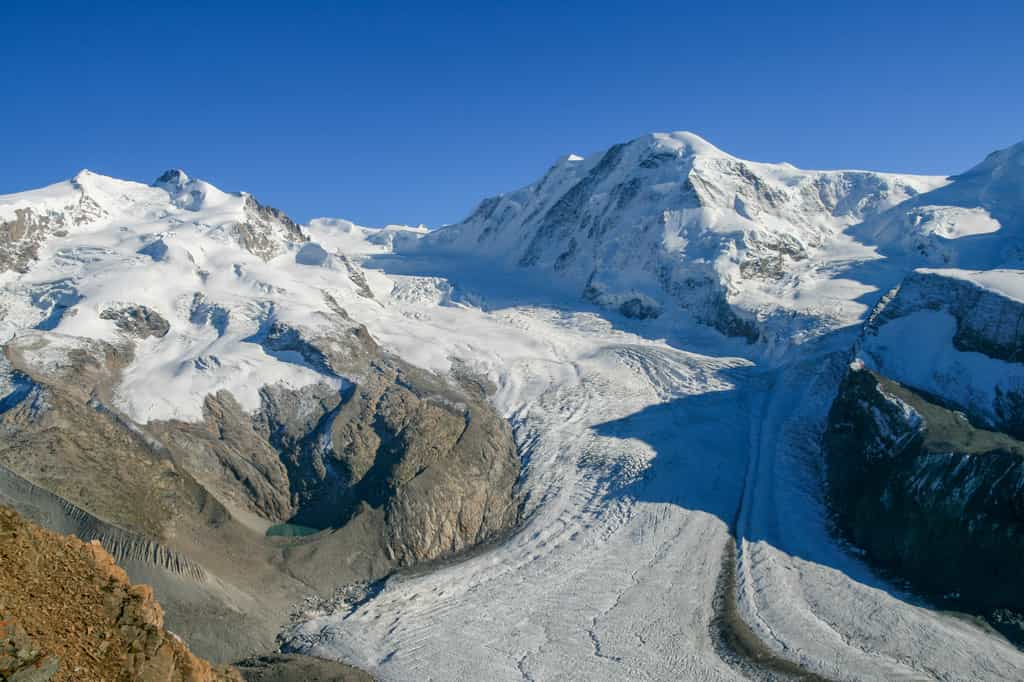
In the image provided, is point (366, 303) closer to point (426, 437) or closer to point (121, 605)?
point (426, 437)

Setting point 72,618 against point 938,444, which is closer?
point 72,618

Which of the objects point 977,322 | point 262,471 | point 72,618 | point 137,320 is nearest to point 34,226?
point 137,320

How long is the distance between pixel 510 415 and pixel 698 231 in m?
46.3

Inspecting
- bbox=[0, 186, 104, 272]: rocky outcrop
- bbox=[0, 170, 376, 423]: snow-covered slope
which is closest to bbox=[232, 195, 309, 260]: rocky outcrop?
bbox=[0, 170, 376, 423]: snow-covered slope

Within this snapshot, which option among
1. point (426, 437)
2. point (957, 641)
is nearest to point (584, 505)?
point (426, 437)

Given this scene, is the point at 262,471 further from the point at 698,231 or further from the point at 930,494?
the point at 698,231

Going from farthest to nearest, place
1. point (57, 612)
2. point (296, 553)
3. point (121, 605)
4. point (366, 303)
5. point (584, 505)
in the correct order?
point (366, 303) < point (584, 505) < point (296, 553) < point (121, 605) < point (57, 612)

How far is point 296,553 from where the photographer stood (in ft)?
149

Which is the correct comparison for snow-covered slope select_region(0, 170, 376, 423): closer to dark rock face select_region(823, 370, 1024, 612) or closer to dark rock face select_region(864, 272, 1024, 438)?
dark rock face select_region(823, 370, 1024, 612)

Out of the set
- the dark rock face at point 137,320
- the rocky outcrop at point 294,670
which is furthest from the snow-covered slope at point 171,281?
the rocky outcrop at point 294,670

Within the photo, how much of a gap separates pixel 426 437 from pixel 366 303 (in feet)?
106

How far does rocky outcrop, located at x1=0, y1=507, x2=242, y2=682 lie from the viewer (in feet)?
42.3

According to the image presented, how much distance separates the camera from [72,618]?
14.5 metres

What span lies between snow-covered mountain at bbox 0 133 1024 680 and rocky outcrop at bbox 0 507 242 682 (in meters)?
21.7
